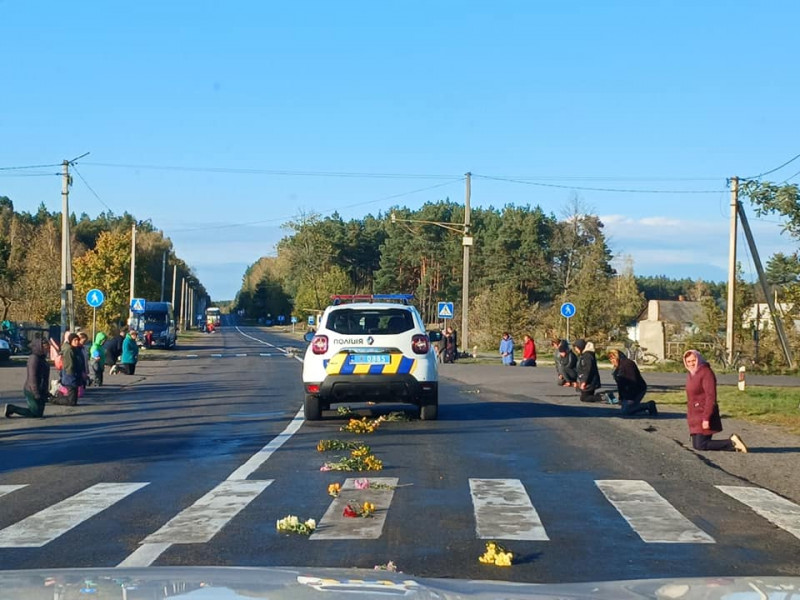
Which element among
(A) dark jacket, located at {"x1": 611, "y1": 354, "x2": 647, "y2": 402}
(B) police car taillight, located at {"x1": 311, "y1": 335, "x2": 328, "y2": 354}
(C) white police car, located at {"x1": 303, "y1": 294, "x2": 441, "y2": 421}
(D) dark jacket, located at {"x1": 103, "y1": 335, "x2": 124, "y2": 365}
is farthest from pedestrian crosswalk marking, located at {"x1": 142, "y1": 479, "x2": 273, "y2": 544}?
(D) dark jacket, located at {"x1": 103, "y1": 335, "x2": 124, "y2": 365}

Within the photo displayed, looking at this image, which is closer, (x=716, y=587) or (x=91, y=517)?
(x=716, y=587)

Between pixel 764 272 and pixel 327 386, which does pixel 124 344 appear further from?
pixel 764 272

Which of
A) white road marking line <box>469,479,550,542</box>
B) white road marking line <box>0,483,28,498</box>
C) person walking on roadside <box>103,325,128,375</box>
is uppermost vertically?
person walking on roadside <box>103,325,128,375</box>

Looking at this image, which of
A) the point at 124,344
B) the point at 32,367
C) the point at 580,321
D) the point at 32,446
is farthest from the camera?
the point at 580,321

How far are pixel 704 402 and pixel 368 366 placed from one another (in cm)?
508

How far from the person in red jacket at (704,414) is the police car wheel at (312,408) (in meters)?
6.01

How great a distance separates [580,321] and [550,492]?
40.1 m

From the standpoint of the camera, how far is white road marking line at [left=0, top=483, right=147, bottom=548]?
318 inches

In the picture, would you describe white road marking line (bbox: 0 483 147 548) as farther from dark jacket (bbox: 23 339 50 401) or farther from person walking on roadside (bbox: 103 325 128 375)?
person walking on roadside (bbox: 103 325 128 375)

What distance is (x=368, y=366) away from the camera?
1653 cm

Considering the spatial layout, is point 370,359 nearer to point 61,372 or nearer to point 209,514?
point 209,514

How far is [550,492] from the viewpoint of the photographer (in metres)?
10.4

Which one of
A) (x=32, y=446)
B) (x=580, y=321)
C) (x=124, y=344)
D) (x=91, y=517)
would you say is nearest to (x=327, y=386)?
(x=32, y=446)

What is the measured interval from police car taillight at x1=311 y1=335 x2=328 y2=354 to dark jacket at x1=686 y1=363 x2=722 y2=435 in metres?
5.58
